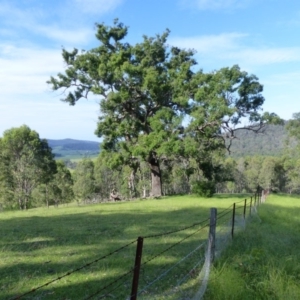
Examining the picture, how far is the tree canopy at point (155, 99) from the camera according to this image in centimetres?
2992

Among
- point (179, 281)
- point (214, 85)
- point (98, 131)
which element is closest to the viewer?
point (179, 281)

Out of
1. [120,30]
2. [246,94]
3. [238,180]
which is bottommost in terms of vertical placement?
[238,180]

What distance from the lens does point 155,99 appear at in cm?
3186

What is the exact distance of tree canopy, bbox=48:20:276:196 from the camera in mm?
29922

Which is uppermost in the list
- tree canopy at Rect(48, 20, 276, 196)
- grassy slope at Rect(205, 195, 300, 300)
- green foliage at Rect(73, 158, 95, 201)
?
tree canopy at Rect(48, 20, 276, 196)

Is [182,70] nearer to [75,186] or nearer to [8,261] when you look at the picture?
[8,261]

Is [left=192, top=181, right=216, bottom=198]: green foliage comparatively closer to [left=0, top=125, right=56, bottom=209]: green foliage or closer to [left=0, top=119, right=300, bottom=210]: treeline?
[left=0, top=119, right=300, bottom=210]: treeline

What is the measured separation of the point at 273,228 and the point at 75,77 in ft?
82.3

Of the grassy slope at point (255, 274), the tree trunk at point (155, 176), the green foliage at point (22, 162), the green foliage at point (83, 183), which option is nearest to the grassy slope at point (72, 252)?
the grassy slope at point (255, 274)

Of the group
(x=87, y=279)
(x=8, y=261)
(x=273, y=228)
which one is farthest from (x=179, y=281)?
(x=273, y=228)

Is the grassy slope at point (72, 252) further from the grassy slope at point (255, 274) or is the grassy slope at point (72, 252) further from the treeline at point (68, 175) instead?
the treeline at point (68, 175)

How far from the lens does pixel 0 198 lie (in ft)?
157

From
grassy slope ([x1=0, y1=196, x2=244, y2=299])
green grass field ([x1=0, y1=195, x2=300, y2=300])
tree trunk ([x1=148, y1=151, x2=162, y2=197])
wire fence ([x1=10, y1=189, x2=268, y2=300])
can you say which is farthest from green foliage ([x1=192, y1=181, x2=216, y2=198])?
wire fence ([x1=10, y1=189, x2=268, y2=300])

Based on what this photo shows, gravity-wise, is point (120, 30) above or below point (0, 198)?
above
